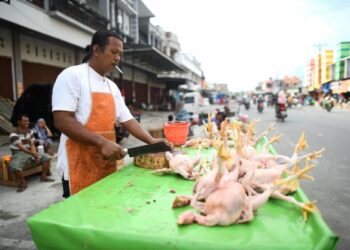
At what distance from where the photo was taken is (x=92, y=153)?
2.24 meters

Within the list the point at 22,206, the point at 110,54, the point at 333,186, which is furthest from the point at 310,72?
the point at 110,54

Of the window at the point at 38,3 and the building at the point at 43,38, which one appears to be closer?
the building at the point at 43,38

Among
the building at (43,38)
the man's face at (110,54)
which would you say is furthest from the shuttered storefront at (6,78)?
the man's face at (110,54)

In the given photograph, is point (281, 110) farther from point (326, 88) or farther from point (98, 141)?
point (326, 88)

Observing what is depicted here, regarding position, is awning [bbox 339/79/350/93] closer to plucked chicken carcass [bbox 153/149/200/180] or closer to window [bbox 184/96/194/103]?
window [bbox 184/96/194/103]

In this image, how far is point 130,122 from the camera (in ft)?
8.81

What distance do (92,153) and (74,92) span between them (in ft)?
1.60

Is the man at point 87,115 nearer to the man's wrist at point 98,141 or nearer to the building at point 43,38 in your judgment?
the man's wrist at point 98,141

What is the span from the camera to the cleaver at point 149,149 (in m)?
2.33

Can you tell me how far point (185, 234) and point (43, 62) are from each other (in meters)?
12.2

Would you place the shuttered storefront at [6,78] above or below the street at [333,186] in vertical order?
above

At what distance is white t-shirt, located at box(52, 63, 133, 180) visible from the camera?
6.66ft

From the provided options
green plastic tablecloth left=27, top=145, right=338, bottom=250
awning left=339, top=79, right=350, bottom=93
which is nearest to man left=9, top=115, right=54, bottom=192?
green plastic tablecloth left=27, top=145, right=338, bottom=250

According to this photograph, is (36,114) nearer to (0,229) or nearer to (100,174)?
(0,229)
